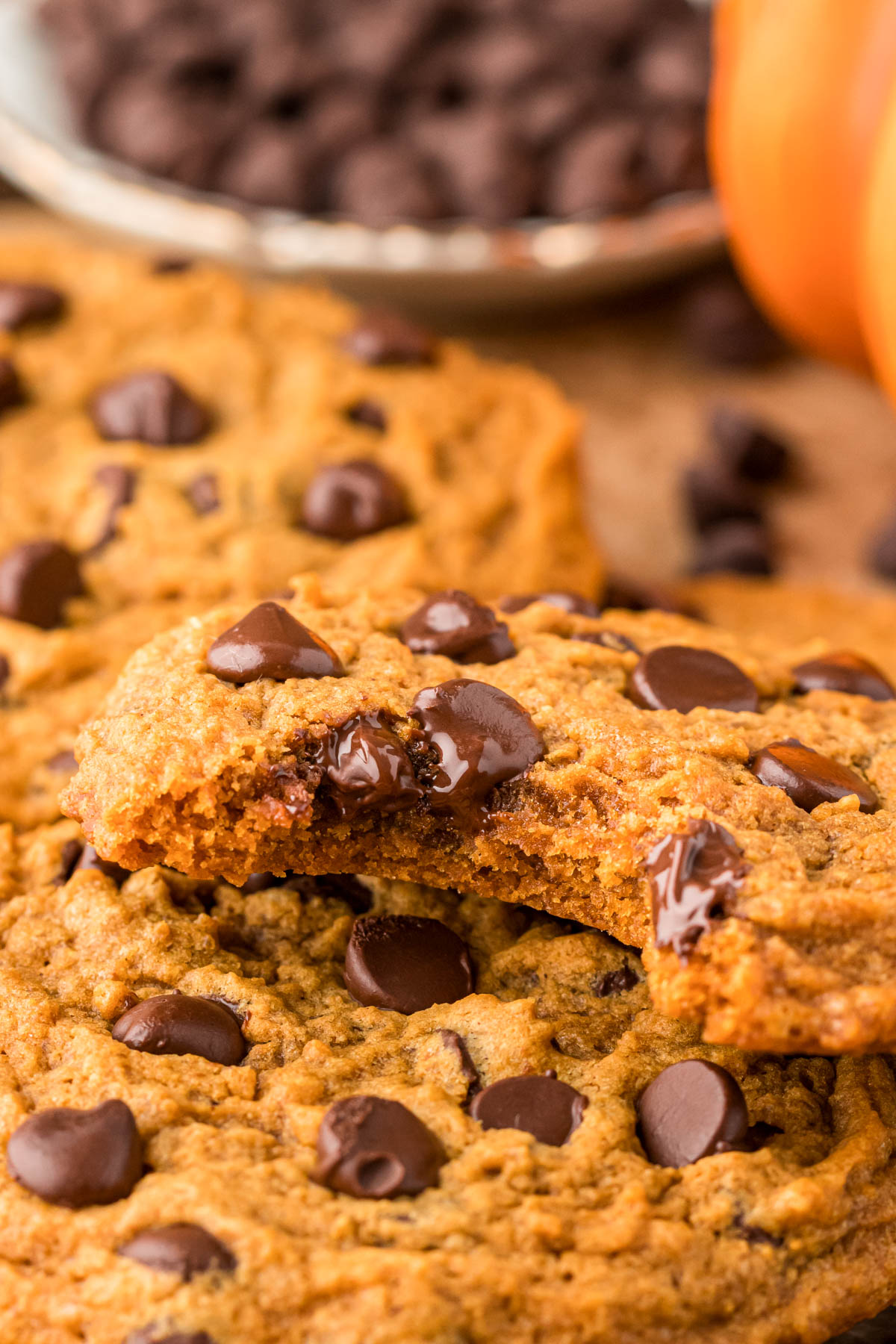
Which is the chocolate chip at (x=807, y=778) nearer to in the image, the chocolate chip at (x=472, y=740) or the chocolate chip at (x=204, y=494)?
the chocolate chip at (x=472, y=740)

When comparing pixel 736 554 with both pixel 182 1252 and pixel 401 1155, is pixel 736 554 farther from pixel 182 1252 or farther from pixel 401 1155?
pixel 182 1252

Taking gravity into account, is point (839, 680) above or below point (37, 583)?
above

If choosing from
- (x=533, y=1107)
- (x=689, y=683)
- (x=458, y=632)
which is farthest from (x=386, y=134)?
(x=533, y=1107)

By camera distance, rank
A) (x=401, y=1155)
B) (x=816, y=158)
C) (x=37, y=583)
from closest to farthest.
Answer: (x=401, y=1155) < (x=37, y=583) < (x=816, y=158)

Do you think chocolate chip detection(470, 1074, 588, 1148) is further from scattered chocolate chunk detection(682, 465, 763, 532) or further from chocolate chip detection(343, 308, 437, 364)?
scattered chocolate chunk detection(682, 465, 763, 532)

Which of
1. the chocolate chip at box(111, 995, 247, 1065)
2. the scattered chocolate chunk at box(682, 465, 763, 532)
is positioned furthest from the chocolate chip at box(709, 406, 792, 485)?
the chocolate chip at box(111, 995, 247, 1065)

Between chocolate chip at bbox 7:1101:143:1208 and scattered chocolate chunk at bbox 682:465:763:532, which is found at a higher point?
chocolate chip at bbox 7:1101:143:1208
